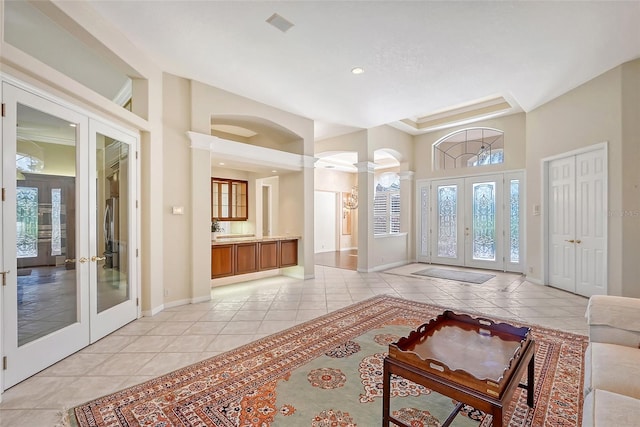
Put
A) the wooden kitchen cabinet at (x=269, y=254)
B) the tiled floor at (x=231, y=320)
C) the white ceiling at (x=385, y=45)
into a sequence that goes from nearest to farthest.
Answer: the tiled floor at (x=231, y=320) → the white ceiling at (x=385, y=45) → the wooden kitchen cabinet at (x=269, y=254)

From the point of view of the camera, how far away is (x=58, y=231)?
2830 millimetres

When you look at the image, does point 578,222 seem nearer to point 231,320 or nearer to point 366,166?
point 366,166

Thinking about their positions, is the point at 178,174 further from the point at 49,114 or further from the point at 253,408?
the point at 253,408

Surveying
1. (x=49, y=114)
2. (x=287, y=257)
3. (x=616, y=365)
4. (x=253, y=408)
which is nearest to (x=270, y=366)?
(x=253, y=408)

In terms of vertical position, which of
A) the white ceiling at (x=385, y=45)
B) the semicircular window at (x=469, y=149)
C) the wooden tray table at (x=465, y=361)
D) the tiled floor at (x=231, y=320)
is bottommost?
the tiled floor at (x=231, y=320)

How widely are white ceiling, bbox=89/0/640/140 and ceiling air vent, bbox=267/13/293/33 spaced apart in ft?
0.16

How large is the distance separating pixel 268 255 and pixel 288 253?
470 mm

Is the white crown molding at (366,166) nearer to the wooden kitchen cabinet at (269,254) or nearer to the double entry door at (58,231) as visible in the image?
the wooden kitchen cabinet at (269,254)

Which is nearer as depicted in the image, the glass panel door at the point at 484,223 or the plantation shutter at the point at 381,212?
the glass panel door at the point at 484,223

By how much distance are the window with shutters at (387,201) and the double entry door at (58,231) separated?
7.83 metres

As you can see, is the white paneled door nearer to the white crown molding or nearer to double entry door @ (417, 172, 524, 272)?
double entry door @ (417, 172, 524, 272)

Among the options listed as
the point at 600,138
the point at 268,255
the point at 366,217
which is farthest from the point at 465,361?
the point at 366,217

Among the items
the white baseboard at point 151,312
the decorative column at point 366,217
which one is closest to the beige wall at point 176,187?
the white baseboard at point 151,312

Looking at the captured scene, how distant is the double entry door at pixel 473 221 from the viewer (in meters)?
6.82
